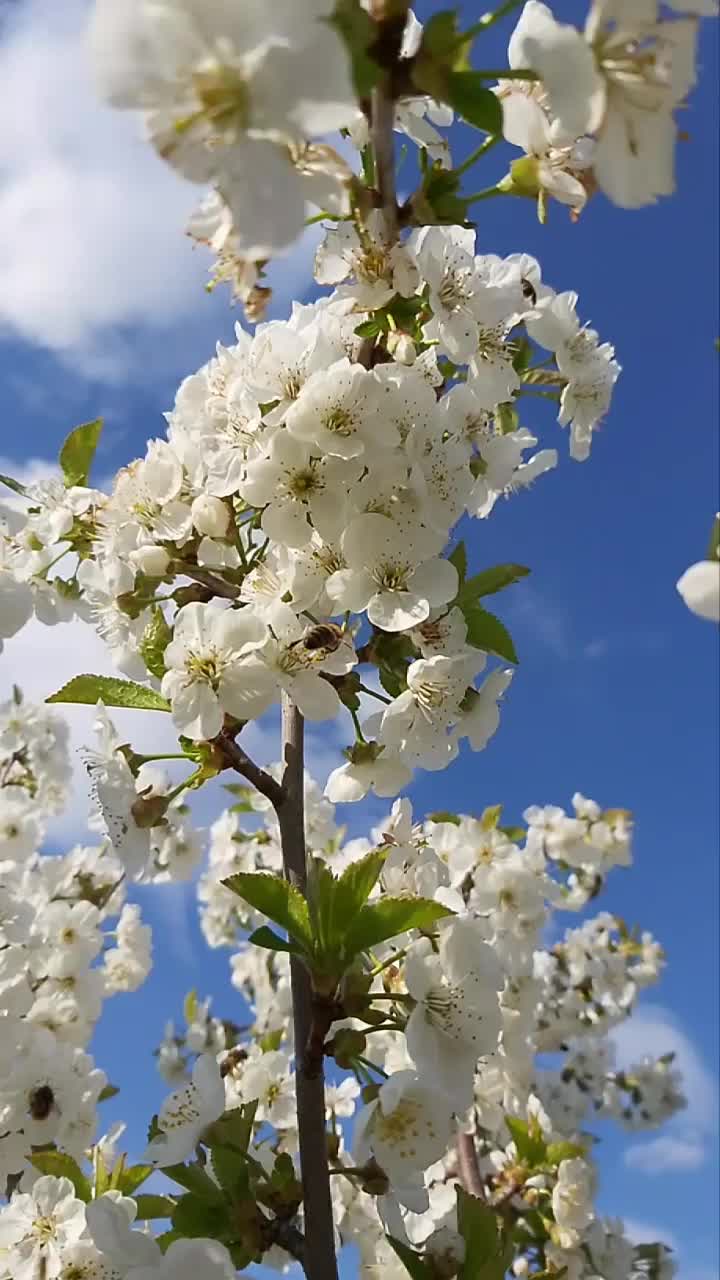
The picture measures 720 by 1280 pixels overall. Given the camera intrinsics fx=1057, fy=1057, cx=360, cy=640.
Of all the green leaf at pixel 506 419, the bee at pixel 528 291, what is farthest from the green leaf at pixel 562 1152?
the bee at pixel 528 291

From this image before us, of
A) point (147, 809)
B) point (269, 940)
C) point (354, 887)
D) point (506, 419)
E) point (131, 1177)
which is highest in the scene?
point (506, 419)

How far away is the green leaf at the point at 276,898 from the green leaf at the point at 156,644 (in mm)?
475

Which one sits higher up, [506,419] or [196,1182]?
[506,419]

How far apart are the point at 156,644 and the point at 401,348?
658 millimetres

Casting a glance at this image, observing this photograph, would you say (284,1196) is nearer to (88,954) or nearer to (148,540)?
(148,540)

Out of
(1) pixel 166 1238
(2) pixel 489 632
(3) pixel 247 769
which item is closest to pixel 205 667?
(3) pixel 247 769

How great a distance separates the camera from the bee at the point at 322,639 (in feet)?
5.50

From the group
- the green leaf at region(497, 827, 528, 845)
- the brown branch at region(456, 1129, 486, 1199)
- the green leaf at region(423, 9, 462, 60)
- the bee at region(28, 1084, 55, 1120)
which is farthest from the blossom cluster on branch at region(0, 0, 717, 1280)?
the green leaf at region(497, 827, 528, 845)

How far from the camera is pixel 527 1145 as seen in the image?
11.4 ft

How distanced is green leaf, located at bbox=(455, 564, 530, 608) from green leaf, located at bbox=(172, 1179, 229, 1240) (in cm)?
104

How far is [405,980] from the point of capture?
1.65 metres

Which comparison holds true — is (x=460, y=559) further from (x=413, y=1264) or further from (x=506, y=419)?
(x=413, y=1264)

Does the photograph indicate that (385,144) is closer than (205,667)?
Yes

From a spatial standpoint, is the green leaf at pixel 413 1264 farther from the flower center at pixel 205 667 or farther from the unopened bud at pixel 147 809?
the flower center at pixel 205 667
